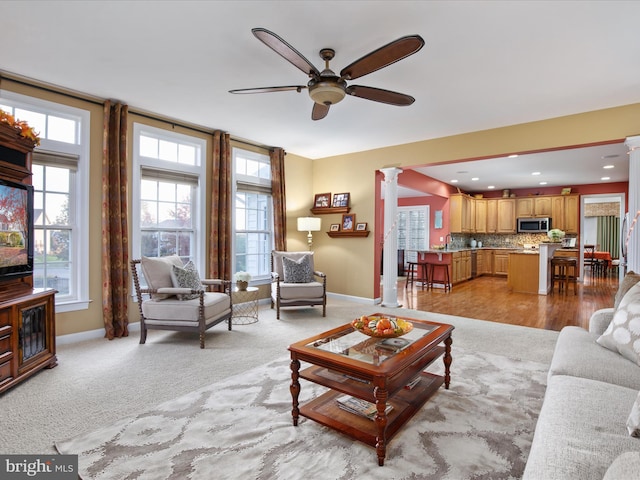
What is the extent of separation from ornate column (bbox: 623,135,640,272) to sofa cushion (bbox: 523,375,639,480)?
3.13 metres

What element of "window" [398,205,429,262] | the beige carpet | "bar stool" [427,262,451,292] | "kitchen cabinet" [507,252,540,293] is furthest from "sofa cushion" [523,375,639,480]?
"window" [398,205,429,262]

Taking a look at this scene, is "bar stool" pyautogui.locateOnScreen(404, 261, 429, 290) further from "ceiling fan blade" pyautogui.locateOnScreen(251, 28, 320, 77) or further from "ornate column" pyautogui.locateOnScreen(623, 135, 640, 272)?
"ceiling fan blade" pyautogui.locateOnScreen(251, 28, 320, 77)

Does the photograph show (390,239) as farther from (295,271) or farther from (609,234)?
(609,234)

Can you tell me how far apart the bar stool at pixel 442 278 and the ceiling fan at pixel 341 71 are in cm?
547

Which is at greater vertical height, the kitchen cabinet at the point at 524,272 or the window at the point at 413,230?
the window at the point at 413,230

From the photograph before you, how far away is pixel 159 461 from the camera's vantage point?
181cm

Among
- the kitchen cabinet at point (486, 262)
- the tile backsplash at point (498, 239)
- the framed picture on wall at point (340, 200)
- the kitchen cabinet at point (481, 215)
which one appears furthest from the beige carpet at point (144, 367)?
the kitchen cabinet at point (481, 215)

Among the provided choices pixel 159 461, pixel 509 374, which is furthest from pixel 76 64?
pixel 509 374

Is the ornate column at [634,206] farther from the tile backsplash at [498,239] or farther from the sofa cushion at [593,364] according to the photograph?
the tile backsplash at [498,239]

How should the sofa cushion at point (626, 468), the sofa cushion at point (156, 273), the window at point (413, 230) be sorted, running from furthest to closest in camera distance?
the window at point (413, 230) → the sofa cushion at point (156, 273) → the sofa cushion at point (626, 468)

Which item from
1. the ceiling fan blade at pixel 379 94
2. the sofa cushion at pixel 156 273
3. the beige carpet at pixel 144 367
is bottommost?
the beige carpet at pixel 144 367

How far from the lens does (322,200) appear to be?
21.7 feet

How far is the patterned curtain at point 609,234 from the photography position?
1233cm

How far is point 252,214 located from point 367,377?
4.38 metres
